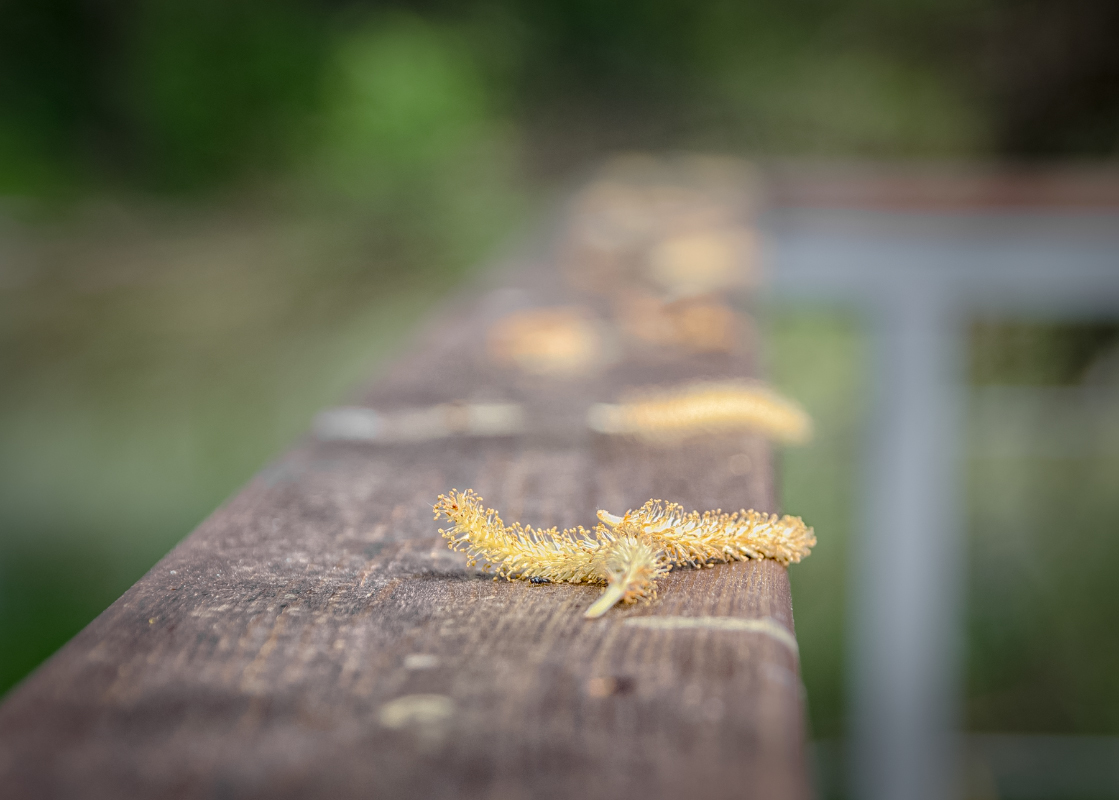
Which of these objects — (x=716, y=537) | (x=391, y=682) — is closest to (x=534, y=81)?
(x=716, y=537)

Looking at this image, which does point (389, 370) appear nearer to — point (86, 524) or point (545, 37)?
point (86, 524)

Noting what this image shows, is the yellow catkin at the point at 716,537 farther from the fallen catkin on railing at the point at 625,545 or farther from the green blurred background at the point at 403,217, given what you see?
the green blurred background at the point at 403,217

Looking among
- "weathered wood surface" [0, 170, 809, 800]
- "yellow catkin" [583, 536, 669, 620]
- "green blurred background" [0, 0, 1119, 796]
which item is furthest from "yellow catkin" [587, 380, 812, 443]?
"green blurred background" [0, 0, 1119, 796]

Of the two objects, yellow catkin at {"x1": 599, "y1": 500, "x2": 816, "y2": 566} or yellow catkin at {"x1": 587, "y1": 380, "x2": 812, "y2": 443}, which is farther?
yellow catkin at {"x1": 587, "y1": 380, "x2": 812, "y2": 443}

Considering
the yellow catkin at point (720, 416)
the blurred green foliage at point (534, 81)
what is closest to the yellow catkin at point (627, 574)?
the yellow catkin at point (720, 416)

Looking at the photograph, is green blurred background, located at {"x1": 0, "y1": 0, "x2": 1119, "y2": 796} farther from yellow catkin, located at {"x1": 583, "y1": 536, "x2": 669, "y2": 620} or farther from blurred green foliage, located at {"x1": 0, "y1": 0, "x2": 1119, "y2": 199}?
yellow catkin, located at {"x1": 583, "y1": 536, "x2": 669, "y2": 620}

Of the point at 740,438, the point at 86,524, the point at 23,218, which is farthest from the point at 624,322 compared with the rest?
the point at 23,218

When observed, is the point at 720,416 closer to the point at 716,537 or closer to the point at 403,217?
the point at 716,537
